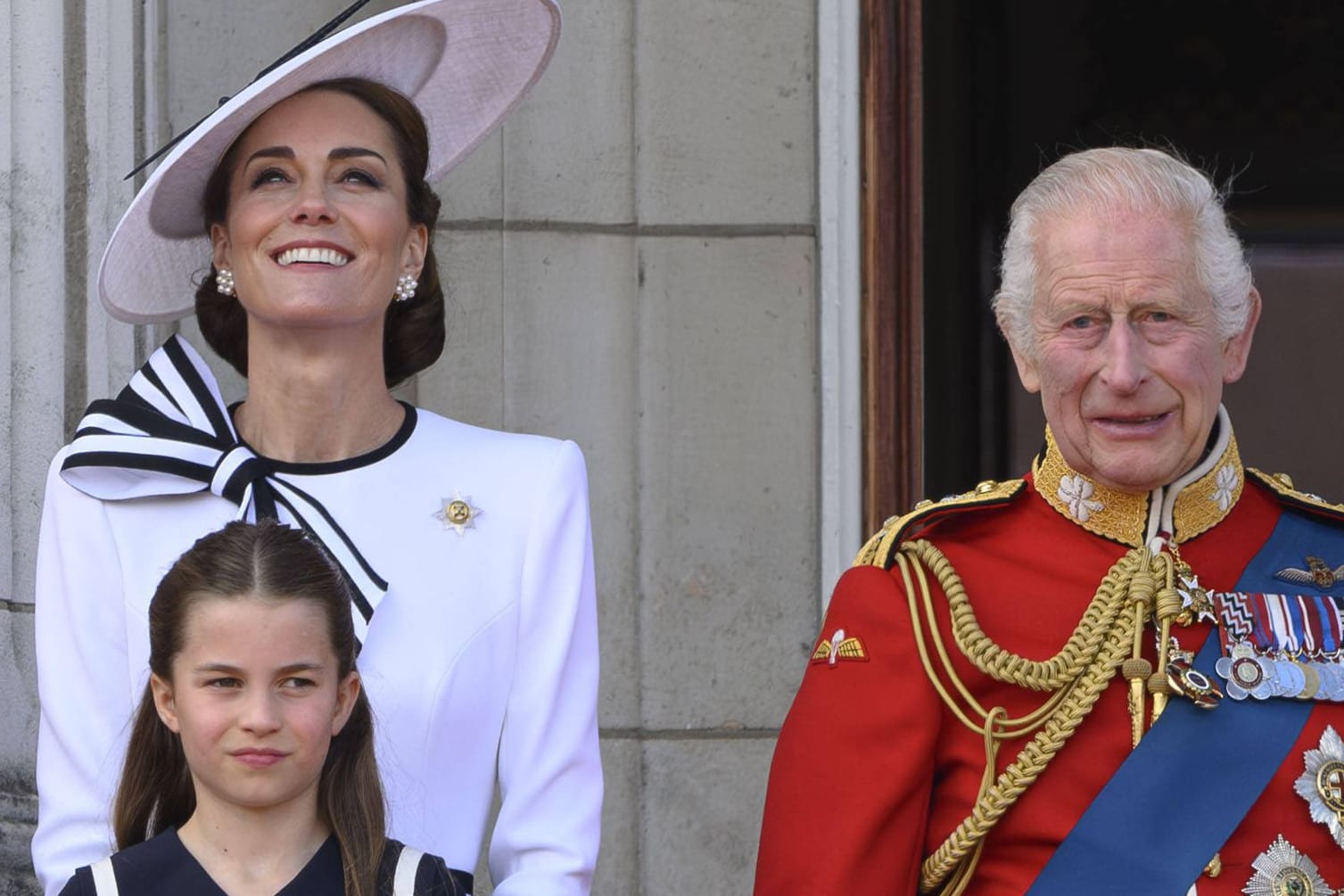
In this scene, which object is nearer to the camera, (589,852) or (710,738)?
(589,852)

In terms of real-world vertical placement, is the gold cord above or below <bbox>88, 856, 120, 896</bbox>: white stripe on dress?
above

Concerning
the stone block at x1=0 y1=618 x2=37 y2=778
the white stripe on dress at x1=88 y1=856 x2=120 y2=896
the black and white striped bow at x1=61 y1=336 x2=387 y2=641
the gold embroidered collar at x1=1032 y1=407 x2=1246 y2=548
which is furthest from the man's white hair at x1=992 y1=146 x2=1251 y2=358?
the stone block at x1=0 y1=618 x2=37 y2=778

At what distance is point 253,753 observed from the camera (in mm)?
2381

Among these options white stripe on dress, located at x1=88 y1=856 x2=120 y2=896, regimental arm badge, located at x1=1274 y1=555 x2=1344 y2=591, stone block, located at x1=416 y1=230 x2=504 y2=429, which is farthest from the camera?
stone block, located at x1=416 y1=230 x2=504 y2=429

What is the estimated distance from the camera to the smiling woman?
2.67m

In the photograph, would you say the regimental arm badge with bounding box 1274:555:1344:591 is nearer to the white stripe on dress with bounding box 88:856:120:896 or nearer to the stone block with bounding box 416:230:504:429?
the white stripe on dress with bounding box 88:856:120:896

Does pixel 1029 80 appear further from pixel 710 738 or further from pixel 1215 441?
pixel 1215 441

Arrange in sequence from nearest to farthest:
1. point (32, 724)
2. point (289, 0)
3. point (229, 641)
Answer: point (229, 641), point (32, 724), point (289, 0)

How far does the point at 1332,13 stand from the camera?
454cm

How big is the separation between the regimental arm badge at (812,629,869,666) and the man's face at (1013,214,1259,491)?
1.18ft

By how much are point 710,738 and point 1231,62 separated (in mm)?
1702

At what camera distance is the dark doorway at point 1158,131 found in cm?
446

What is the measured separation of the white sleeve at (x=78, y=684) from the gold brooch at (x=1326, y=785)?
1379 mm

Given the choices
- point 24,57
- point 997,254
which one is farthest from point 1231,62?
point 24,57
